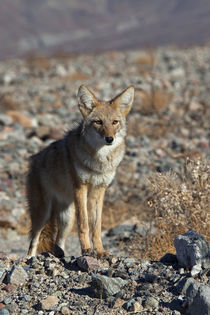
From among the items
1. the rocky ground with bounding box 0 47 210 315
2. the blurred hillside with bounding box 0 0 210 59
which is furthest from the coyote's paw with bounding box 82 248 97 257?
the blurred hillside with bounding box 0 0 210 59

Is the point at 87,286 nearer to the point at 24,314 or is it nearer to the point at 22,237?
the point at 24,314

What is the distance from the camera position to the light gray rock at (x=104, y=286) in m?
3.56

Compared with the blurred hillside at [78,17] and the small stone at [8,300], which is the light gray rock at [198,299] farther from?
the blurred hillside at [78,17]

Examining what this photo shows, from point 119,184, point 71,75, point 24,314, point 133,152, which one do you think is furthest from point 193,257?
point 71,75

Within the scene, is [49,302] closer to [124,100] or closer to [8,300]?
[8,300]

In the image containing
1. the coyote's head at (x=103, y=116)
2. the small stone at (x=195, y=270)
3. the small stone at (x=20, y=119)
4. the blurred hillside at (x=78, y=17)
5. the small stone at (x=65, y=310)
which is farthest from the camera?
the blurred hillside at (x=78, y=17)

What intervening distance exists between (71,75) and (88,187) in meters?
12.2

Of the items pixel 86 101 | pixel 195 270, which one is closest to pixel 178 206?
pixel 195 270

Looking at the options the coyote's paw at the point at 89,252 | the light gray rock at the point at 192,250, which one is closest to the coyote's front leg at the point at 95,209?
the coyote's paw at the point at 89,252

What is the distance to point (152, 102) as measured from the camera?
37.8 ft

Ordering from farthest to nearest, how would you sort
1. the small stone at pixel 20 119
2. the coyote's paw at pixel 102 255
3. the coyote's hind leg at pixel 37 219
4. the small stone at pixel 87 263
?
the small stone at pixel 20 119 → the coyote's hind leg at pixel 37 219 → the coyote's paw at pixel 102 255 → the small stone at pixel 87 263

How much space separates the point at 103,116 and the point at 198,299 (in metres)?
2.20

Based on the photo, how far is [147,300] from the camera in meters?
3.47

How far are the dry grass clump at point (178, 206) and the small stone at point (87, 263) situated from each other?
0.90 metres
